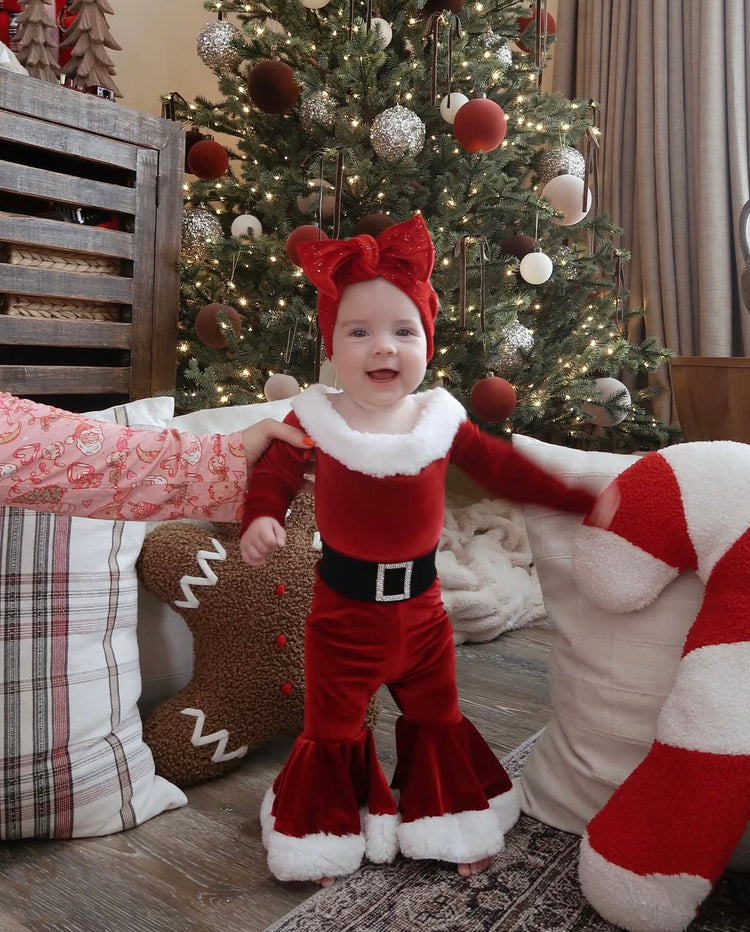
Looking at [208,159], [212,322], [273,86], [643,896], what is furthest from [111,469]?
[208,159]

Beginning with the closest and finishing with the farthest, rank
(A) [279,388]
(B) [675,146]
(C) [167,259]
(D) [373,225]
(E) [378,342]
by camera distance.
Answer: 1. (E) [378,342]
2. (D) [373,225]
3. (A) [279,388]
4. (C) [167,259]
5. (B) [675,146]

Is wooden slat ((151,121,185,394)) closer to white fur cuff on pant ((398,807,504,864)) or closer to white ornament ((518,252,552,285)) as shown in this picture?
white ornament ((518,252,552,285))

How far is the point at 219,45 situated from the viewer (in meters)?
2.02

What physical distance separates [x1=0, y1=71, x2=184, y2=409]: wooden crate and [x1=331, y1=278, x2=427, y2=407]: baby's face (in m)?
1.06

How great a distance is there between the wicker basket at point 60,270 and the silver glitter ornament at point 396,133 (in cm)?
70

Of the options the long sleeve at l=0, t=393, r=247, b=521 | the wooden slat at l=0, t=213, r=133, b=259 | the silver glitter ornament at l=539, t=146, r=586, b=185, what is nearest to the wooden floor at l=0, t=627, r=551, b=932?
the long sleeve at l=0, t=393, r=247, b=521

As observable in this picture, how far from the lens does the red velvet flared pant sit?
930mm

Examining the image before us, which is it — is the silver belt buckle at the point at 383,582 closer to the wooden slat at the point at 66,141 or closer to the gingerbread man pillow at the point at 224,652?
the gingerbread man pillow at the point at 224,652

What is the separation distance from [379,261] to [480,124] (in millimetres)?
833

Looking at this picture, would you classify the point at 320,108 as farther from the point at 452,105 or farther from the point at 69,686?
the point at 69,686

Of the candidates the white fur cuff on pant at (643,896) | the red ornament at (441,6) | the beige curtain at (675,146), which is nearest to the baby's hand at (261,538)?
the white fur cuff on pant at (643,896)

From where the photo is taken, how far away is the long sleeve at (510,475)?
0.94 meters

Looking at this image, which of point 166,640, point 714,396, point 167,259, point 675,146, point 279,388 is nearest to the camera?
point 166,640

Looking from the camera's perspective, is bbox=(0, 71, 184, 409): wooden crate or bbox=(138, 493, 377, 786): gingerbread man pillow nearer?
bbox=(138, 493, 377, 786): gingerbread man pillow
